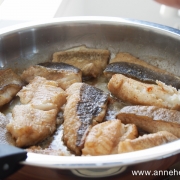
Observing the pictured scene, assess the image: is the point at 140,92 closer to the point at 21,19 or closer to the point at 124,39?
the point at 124,39

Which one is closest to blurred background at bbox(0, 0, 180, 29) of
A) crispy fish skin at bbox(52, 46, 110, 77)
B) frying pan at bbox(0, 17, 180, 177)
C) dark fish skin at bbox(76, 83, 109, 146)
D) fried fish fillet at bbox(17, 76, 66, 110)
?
frying pan at bbox(0, 17, 180, 177)

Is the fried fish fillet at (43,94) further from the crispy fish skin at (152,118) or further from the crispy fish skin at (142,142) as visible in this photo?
the crispy fish skin at (142,142)

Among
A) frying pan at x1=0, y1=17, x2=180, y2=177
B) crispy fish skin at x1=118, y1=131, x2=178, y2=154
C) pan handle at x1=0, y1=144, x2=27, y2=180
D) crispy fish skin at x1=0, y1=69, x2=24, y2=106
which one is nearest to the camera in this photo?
pan handle at x1=0, y1=144, x2=27, y2=180

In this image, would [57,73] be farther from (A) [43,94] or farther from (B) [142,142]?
(B) [142,142]

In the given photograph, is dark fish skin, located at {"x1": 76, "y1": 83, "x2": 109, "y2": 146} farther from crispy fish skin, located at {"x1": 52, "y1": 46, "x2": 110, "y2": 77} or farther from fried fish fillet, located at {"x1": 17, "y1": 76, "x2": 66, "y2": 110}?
crispy fish skin, located at {"x1": 52, "y1": 46, "x2": 110, "y2": 77}

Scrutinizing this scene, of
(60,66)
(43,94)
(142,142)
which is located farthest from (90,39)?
(142,142)

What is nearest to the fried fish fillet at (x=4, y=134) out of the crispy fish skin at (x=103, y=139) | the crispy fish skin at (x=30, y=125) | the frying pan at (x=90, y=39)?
the crispy fish skin at (x=30, y=125)
